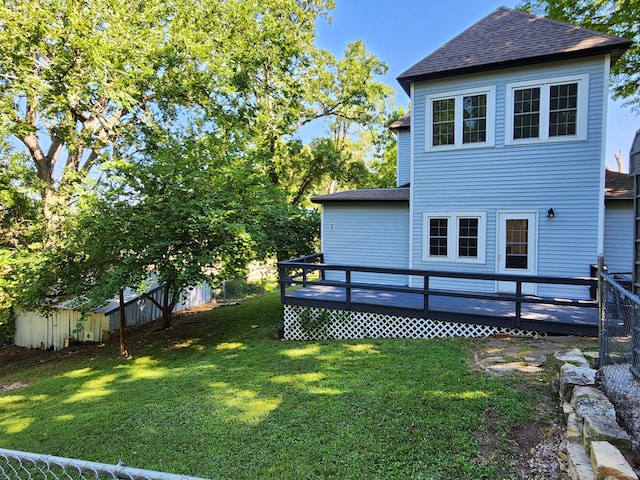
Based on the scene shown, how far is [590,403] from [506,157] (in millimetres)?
6401

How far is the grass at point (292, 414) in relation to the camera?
321 centimetres

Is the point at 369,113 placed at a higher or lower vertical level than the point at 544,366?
higher

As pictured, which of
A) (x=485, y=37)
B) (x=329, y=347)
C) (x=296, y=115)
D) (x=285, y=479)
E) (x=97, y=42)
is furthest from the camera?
(x=296, y=115)

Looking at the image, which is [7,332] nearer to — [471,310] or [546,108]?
[471,310]

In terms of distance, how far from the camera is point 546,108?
300 inches

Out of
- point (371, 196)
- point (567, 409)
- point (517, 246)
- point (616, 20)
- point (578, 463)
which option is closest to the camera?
point (578, 463)

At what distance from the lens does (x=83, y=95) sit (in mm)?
11062

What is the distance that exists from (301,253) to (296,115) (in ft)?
27.9

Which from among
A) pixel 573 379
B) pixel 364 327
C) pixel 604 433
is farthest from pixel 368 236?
pixel 604 433

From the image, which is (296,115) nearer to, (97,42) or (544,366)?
(97,42)

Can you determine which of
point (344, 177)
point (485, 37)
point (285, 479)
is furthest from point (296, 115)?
point (285, 479)

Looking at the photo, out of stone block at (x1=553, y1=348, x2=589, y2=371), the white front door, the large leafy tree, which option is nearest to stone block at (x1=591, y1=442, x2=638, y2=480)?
stone block at (x1=553, y1=348, x2=589, y2=371)

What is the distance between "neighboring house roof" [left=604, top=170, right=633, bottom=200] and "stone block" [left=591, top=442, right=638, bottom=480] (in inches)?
288

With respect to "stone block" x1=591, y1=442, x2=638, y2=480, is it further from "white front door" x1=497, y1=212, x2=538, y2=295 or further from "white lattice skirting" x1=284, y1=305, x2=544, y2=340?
"white front door" x1=497, y1=212, x2=538, y2=295
